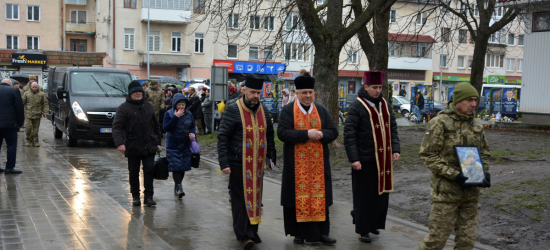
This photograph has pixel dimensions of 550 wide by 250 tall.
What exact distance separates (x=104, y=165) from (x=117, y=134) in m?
4.71

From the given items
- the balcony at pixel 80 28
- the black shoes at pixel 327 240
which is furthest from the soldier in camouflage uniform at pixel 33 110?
the balcony at pixel 80 28

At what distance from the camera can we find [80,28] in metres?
55.6

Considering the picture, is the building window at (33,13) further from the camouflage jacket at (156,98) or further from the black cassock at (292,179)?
the black cassock at (292,179)

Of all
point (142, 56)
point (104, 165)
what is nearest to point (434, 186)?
point (104, 165)

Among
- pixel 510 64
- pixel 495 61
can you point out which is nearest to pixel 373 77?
pixel 495 61

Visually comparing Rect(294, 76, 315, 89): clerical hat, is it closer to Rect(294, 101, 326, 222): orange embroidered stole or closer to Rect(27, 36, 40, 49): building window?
Rect(294, 101, 326, 222): orange embroidered stole

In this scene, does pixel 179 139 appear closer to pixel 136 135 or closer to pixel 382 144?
pixel 136 135

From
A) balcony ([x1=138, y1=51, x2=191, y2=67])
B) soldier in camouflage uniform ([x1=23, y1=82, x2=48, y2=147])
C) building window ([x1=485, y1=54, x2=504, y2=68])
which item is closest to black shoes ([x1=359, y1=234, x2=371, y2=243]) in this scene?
soldier in camouflage uniform ([x1=23, y1=82, x2=48, y2=147])

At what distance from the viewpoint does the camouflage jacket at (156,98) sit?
710 inches

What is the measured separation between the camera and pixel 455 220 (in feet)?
16.0

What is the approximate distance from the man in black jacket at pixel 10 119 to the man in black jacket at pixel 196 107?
659 centimetres

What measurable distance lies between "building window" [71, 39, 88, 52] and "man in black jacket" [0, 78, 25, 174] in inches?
1910

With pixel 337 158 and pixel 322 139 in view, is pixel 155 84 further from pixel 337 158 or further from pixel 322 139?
pixel 322 139

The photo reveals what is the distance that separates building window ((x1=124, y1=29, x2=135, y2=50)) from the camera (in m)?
46.8
